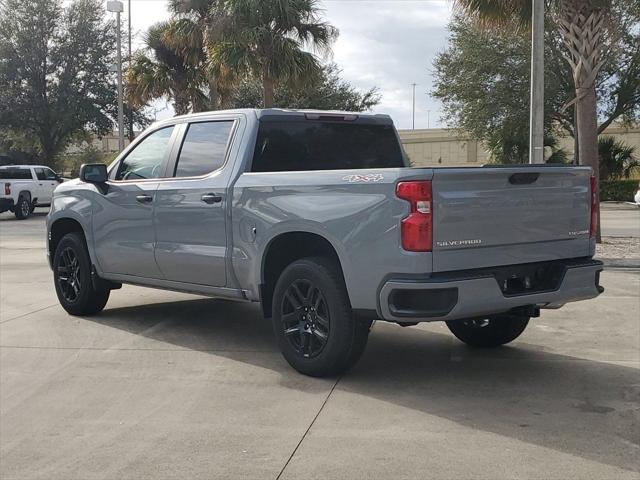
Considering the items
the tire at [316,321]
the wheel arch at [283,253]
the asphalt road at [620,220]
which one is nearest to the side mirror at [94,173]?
the wheel arch at [283,253]

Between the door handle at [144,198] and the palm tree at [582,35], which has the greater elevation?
the palm tree at [582,35]

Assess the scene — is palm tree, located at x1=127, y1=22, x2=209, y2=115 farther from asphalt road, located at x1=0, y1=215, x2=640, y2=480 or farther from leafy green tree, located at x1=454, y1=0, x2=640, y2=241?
asphalt road, located at x1=0, y1=215, x2=640, y2=480

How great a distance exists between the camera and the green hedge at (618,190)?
3312 cm

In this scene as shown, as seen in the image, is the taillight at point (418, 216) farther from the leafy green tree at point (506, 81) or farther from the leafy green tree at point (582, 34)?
the leafy green tree at point (506, 81)

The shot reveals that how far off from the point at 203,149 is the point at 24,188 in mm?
21182

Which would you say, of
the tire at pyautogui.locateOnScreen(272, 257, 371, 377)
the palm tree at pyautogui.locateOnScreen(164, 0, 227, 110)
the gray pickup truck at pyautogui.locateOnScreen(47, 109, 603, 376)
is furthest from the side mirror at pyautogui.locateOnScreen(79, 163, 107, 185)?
the palm tree at pyautogui.locateOnScreen(164, 0, 227, 110)

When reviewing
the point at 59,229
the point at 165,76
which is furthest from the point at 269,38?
the point at 59,229

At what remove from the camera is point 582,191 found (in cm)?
558

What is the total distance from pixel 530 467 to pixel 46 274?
29.8 ft

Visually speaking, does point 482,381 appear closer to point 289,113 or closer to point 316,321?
point 316,321

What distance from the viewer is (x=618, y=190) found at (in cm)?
3334

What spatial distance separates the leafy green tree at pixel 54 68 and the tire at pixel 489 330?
106ft

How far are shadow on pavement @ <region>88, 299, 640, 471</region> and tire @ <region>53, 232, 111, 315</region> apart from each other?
0.65ft

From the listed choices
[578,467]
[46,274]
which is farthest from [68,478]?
[46,274]
